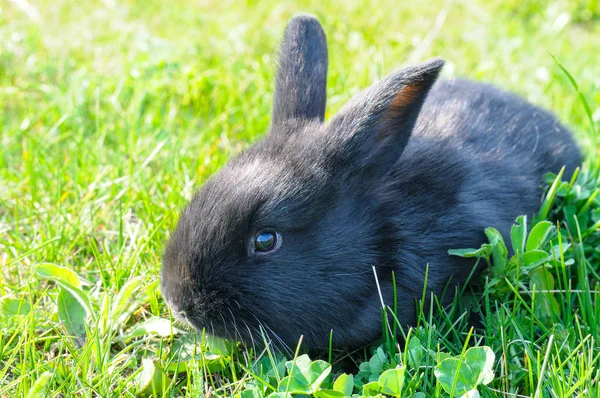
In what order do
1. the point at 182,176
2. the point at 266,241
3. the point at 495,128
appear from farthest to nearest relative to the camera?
the point at 182,176, the point at 495,128, the point at 266,241

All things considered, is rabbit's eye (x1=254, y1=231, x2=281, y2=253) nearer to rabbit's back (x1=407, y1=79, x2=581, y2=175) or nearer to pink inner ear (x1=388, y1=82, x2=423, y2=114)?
pink inner ear (x1=388, y1=82, x2=423, y2=114)

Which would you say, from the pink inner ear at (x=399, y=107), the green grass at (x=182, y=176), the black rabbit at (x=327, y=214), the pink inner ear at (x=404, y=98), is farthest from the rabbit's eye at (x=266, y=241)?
the pink inner ear at (x=404, y=98)

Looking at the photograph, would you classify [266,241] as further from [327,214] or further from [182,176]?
[182,176]

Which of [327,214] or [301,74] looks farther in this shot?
[301,74]

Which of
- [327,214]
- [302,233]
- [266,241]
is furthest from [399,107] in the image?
[266,241]

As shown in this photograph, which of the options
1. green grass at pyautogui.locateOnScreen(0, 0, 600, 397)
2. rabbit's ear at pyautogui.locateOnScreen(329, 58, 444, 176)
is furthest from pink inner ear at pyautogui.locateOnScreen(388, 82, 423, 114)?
green grass at pyautogui.locateOnScreen(0, 0, 600, 397)

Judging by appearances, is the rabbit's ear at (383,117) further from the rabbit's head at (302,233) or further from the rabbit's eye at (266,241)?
the rabbit's eye at (266,241)

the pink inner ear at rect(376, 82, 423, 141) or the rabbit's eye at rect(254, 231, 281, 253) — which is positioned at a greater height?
the pink inner ear at rect(376, 82, 423, 141)
